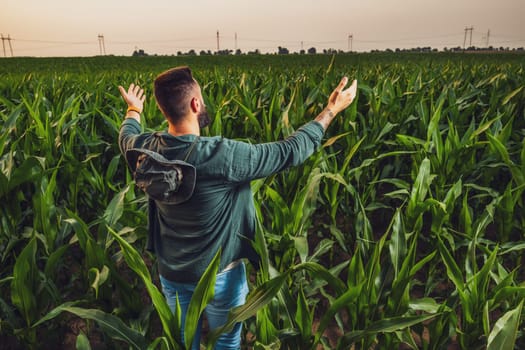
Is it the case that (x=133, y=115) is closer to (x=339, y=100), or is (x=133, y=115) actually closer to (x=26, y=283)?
(x=26, y=283)

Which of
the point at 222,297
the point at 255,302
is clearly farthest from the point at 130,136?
the point at 255,302

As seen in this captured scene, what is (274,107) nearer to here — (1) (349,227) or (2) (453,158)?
(1) (349,227)

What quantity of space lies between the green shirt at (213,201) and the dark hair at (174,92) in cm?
8

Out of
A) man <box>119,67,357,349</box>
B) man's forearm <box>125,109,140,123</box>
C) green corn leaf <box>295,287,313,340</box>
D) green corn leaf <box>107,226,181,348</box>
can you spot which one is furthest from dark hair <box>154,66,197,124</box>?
green corn leaf <box>295,287,313,340</box>

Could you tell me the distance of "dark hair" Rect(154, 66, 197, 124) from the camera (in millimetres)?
1203

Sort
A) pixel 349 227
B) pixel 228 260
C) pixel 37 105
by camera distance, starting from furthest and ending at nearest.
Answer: pixel 37 105, pixel 349 227, pixel 228 260

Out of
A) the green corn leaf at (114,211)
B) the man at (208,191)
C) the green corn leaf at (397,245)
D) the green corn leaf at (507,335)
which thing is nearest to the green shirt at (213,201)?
the man at (208,191)

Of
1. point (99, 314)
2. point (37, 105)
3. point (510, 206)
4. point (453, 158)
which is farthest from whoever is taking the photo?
point (37, 105)

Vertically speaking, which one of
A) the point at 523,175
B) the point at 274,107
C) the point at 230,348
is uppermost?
the point at 274,107

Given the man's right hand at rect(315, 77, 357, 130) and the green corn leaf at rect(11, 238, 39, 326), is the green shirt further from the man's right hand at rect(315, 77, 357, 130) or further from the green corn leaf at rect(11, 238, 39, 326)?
the green corn leaf at rect(11, 238, 39, 326)

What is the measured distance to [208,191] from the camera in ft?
4.15

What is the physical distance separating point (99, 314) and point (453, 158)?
6.67ft

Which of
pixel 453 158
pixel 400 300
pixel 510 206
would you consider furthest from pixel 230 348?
pixel 453 158

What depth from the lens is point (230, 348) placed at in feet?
4.95
